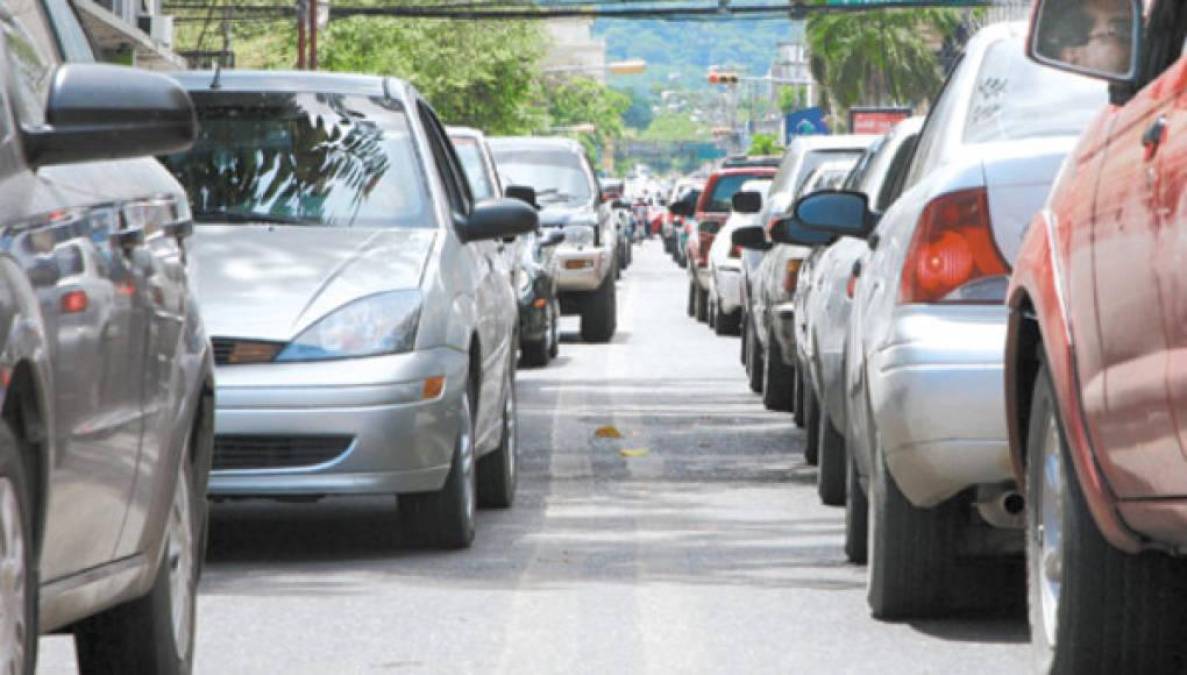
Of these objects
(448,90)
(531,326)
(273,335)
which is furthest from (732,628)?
(448,90)

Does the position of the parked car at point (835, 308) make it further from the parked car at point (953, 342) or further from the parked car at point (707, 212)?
the parked car at point (707, 212)

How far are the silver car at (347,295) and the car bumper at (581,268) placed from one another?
14291mm

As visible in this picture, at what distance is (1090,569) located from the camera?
5883 millimetres

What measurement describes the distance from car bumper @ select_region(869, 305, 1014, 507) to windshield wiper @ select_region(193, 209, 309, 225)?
349 centimetres

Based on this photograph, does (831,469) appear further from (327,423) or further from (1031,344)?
(1031,344)

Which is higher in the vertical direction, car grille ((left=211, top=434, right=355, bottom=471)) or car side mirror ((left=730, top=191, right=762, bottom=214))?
car grille ((left=211, top=434, right=355, bottom=471))

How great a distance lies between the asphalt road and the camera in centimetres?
767

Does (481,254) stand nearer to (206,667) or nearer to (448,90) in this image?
(206,667)

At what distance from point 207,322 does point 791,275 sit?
623 centimetres

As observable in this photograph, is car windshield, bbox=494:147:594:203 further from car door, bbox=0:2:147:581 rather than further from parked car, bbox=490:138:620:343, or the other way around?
car door, bbox=0:2:147:581

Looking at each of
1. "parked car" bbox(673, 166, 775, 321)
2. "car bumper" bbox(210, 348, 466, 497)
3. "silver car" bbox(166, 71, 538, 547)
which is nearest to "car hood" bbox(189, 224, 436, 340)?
"silver car" bbox(166, 71, 538, 547)

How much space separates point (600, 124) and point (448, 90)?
136667 millimetres

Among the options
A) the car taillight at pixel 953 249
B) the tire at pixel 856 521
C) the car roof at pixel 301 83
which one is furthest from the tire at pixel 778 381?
the car taillight at pixel 953 249

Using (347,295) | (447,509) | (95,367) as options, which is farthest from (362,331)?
(95,367)
